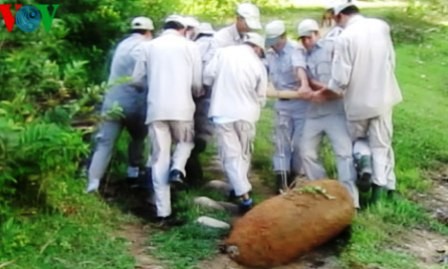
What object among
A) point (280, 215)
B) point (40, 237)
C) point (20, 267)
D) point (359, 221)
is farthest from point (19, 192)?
point (359, 221)

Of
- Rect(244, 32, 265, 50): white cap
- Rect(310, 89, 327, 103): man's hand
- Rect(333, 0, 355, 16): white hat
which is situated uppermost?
Rect(333, 0, 355, 16): white hat

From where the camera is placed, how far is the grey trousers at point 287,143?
9484 millimetres

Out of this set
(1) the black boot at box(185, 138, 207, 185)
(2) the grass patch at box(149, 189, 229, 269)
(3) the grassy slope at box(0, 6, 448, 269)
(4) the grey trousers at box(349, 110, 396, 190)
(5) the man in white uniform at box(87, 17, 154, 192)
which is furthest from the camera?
(1) the black boot at box(185, 138, 207, 185)

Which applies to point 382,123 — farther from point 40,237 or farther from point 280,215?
point 40,237

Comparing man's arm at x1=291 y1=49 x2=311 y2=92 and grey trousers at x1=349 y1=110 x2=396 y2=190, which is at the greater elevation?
man's arm at x1=291 y1=49 x2=311 y2=92

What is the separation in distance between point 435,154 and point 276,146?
7.34ft

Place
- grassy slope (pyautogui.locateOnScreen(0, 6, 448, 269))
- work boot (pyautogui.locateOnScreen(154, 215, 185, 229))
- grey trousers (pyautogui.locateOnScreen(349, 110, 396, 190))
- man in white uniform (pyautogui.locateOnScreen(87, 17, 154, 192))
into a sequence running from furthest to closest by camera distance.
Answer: man in white uniform (pyautogui.locateOnScreen(87, 17, 154, 192)), grey trousers (pyautogui.locateOnScreen(349, 110, 396, 190)), work boot (pyautogui.locateOnScreen(154, 215, 185, 229)), grassy slope (pyautogui.locateOnScreen(0, 6, 448, 269))

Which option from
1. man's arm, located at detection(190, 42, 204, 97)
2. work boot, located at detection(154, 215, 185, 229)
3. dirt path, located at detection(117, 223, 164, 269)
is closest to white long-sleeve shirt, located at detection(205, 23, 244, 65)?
man's arm, located at detection(190, 42, 204, 97)

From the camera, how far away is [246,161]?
8.86 m

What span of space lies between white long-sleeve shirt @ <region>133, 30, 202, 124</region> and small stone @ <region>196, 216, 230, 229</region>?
94 cm

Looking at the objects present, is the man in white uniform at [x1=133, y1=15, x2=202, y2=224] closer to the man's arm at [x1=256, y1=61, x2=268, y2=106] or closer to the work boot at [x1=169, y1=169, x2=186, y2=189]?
the work boot at [x1=169, y1=169, x2=186, y2=189]

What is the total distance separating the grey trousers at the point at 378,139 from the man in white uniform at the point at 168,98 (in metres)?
1.50

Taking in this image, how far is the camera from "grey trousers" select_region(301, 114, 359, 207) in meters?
8.88

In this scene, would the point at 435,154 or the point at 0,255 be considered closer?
the point at 0,255
